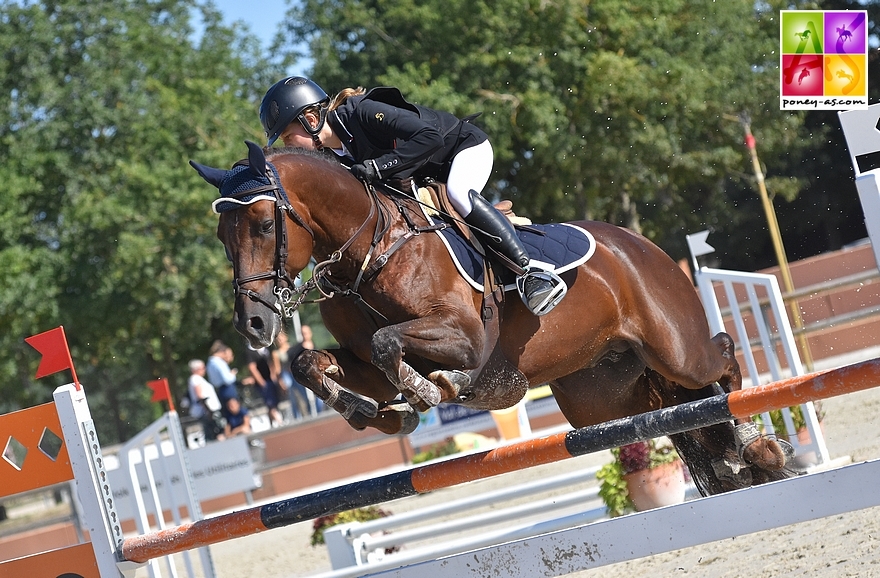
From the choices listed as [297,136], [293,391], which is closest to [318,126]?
[297,136]

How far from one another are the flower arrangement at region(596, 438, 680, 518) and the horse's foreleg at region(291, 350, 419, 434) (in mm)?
2020

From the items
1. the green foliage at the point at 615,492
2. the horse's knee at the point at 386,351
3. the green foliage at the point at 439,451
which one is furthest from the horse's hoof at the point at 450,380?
the green foliage at the point at 439,451

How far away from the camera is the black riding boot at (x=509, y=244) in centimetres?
353

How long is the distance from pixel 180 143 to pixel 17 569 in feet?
53.5

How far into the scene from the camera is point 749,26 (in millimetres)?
17531

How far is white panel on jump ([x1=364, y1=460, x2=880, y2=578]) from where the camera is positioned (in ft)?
8.39

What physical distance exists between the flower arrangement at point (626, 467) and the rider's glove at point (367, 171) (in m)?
2.37

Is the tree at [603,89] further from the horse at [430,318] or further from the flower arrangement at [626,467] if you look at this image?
the horse at [430,318]

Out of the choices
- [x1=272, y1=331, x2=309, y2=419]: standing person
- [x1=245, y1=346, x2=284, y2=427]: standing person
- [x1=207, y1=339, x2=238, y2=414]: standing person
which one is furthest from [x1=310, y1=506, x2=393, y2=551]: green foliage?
[x1=272, y1=331, x2=309, y2=419]: standing person

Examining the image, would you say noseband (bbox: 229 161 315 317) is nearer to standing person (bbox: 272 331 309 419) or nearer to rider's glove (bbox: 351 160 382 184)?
rider's glove (bbox: 351 160 382 184)

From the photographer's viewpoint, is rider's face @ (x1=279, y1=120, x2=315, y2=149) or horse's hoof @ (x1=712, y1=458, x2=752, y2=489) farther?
horse's hoof @ (x1=712, y1=458, x2=752, y2=489)

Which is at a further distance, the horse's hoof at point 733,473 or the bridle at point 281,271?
the horse's hoof at point 733,473

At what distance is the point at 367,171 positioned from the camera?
11.3 feet

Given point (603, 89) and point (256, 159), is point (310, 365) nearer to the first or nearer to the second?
point (256, 159)
